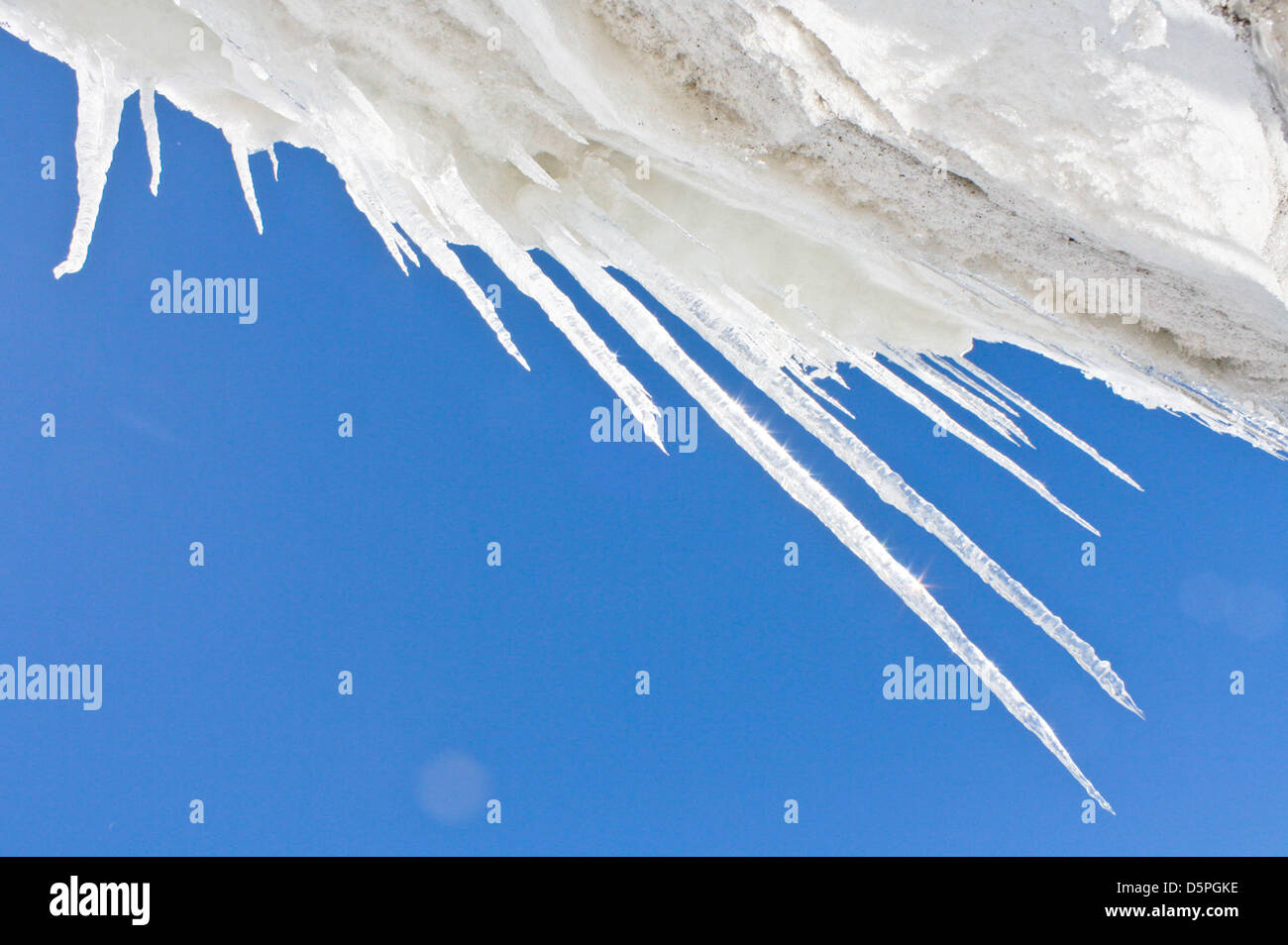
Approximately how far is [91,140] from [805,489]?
140 centimetres

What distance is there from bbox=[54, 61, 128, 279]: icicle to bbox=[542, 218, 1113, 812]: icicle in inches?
34.9

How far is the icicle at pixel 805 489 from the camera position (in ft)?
4.15

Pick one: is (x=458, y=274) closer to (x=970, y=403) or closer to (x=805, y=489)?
(x=805, y=489)

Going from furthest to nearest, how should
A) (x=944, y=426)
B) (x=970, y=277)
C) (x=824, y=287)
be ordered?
(x=824, y=287)
(x=970, y=277)
(x=944, y=426)

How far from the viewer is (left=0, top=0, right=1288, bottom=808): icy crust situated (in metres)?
1.35

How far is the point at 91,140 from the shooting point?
1.44m

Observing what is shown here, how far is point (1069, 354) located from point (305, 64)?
73.8 inches

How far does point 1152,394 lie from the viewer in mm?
2250

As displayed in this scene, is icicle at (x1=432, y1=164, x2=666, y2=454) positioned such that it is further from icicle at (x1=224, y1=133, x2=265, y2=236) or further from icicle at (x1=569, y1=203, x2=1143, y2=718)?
icicle at (x1=224, y1=133, x2=265, y2=236)

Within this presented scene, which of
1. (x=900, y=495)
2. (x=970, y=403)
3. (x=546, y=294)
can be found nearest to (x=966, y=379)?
(x=970, y=403)

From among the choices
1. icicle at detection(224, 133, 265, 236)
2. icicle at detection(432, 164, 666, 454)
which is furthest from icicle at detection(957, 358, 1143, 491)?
icicle at detection(224, 133, 265, 236)

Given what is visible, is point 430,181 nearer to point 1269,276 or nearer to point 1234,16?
point 1234,16

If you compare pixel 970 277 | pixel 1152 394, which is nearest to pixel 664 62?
pixel 970 277

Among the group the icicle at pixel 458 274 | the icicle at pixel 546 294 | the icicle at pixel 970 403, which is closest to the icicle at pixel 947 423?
the icicle at pixel 970 403
